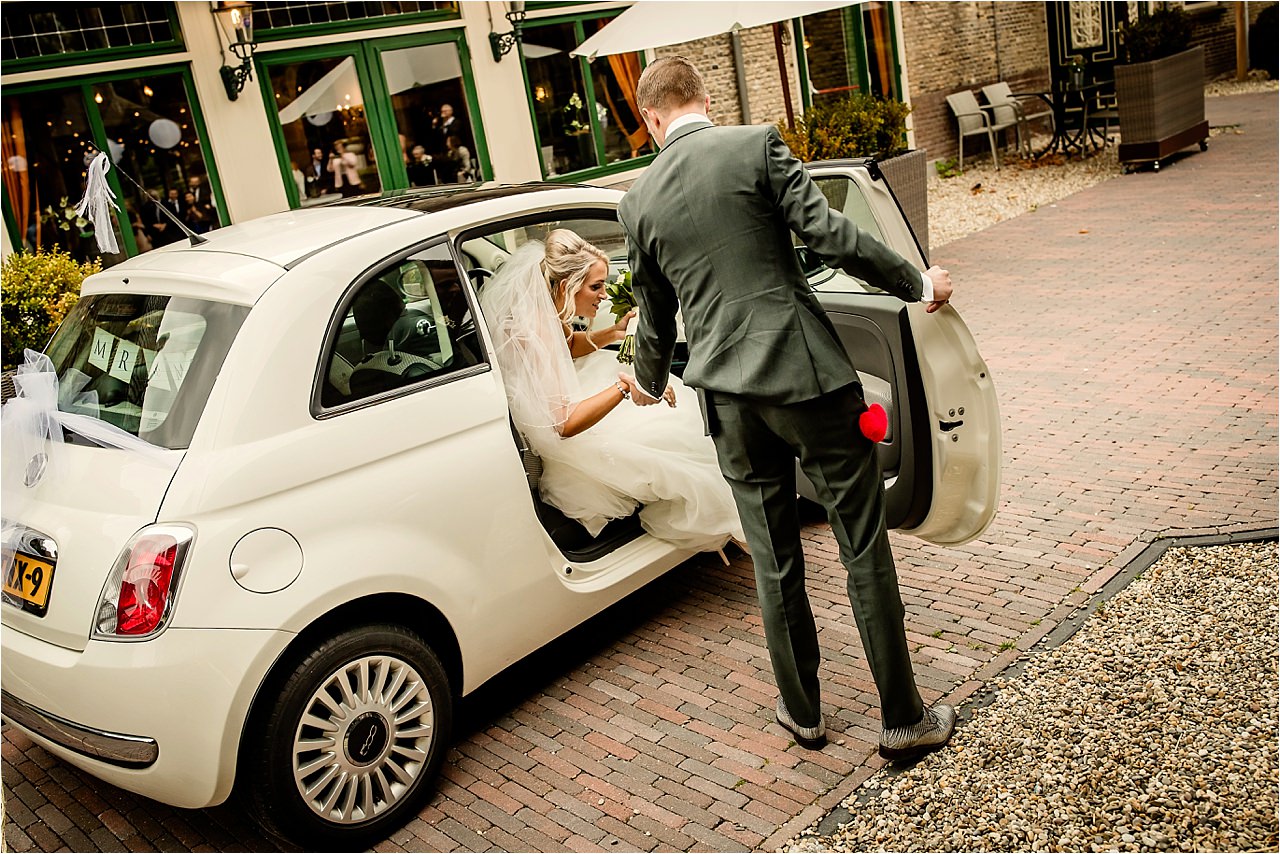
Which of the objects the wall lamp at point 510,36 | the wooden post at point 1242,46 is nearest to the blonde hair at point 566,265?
the wall lamp at point 510,36

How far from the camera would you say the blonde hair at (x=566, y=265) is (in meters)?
4.25

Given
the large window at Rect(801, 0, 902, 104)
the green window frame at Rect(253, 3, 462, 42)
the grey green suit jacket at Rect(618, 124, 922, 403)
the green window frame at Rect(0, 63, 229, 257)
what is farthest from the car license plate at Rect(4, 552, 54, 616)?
the large window at Rect(801, 0, 902, 104)

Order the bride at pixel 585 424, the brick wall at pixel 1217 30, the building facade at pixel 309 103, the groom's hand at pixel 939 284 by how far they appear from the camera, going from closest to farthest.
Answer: the groom's hand at pixel 939 284
the bride at pixel 585 424
the building facade at pixel 309 103
the brick wall at pixel 1217 30

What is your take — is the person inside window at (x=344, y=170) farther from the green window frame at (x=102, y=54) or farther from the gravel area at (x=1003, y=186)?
the gravel area at (x=1003, y=186)

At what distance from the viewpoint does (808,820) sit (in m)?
3.11

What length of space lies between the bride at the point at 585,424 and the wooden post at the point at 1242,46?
2701cm

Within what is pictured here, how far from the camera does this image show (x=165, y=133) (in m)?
9.58

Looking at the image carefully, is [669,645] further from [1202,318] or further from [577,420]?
[1202,318]

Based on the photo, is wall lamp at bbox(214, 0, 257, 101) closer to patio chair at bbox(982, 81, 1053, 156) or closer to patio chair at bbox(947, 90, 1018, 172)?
patio chair at bbox(947, 90, 1018, 172)

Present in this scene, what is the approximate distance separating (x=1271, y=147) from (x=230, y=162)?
13590mm

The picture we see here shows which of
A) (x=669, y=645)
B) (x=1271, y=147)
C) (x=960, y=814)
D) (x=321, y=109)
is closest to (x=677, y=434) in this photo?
(x=669, y=645)

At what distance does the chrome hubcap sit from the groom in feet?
3.85

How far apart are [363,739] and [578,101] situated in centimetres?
1095

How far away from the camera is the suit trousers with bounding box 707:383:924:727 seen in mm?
3127
